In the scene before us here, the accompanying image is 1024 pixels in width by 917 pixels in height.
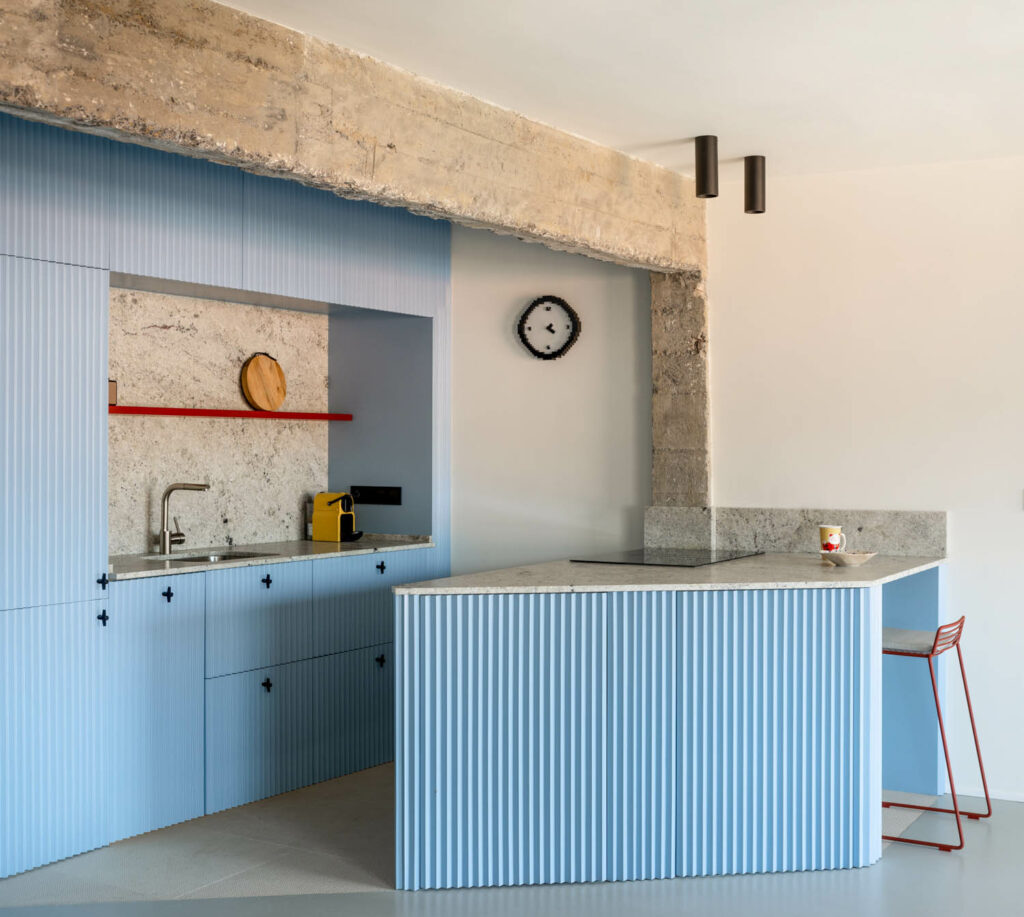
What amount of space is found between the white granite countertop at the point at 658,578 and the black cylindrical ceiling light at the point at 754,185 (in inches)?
54.9

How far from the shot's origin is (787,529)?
16.4 ft

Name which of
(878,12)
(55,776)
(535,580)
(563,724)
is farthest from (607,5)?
(55,776)

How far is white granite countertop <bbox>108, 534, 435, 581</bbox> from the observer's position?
13.7ft

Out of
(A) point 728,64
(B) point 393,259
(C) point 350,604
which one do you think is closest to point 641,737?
(C) point 350,604

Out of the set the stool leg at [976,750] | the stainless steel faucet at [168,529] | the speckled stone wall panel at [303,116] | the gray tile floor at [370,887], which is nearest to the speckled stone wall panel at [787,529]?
the stool leg at [976,750]

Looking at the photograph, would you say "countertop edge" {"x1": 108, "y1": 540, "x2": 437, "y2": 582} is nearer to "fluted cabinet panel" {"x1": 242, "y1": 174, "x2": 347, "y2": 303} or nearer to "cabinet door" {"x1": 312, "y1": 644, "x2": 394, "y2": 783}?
"cabinet door" {"x1": 312, "y1": 644, "x2": 394, "y2": 783}

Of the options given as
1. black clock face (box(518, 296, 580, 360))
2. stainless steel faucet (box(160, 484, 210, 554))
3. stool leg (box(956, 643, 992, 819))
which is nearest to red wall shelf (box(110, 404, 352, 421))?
stainless steel faucet (box(160, 484, 210, 554))

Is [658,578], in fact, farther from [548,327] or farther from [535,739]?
[548,327]

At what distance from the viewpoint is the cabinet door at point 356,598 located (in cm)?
484

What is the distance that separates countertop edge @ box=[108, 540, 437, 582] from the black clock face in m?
1.05

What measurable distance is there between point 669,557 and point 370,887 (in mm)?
1741

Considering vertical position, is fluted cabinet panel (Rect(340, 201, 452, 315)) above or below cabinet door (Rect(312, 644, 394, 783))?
above

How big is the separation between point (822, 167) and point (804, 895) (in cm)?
285

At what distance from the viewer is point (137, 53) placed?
9.69ft
